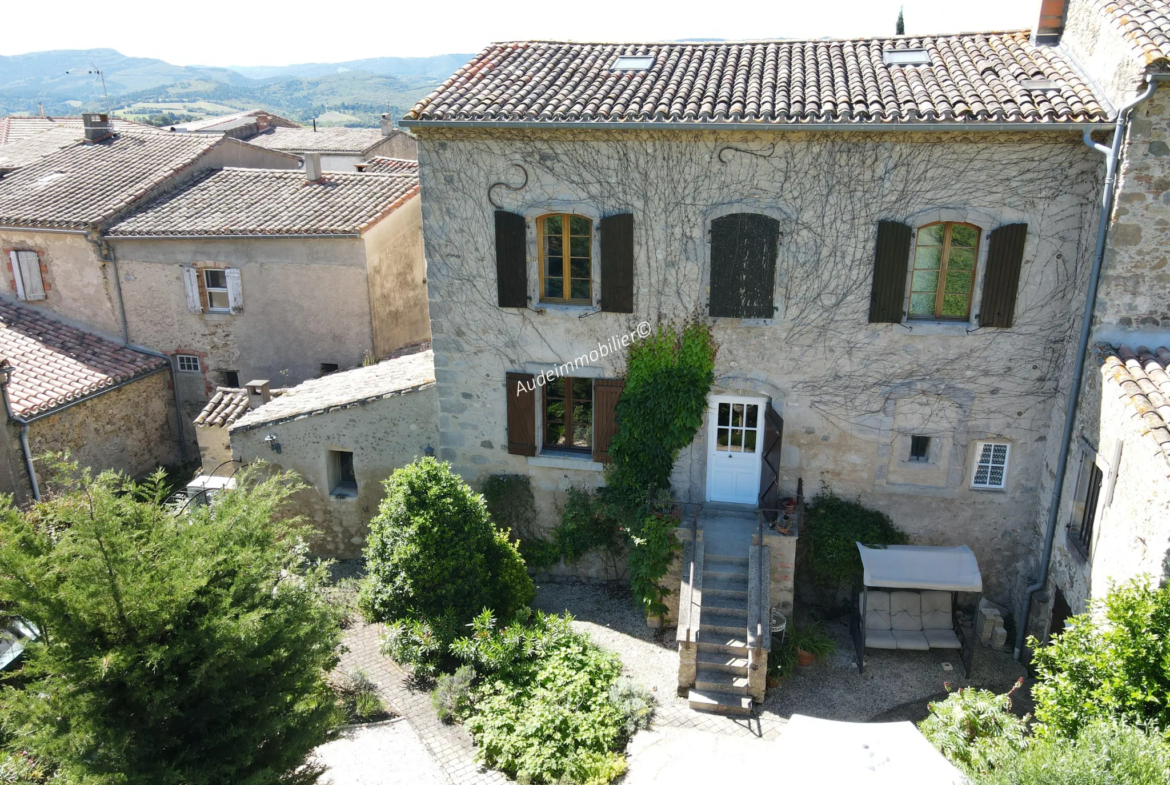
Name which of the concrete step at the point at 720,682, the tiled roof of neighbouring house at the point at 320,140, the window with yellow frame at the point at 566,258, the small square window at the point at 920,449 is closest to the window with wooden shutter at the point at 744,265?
the window with yellow frame at the point at 566,258

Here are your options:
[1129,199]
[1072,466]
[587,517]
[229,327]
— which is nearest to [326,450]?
[587,517]

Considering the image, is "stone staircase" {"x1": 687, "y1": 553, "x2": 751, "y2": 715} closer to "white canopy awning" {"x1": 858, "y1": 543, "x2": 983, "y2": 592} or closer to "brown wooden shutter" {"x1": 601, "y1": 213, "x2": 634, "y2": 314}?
"white canopy awning" {"x1": 858, "y1": 543, "x2": 983, "y2": 592}

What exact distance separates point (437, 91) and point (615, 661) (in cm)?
927

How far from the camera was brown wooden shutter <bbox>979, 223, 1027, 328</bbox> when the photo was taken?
11.3m

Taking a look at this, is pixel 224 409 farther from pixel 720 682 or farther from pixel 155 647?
pixel 720 682

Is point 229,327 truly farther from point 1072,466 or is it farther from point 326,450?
point 1072,466

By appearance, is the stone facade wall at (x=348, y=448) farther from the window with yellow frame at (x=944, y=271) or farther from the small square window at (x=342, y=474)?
the window with yellow frame at (x=944, y=271)

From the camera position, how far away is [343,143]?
3644 cm

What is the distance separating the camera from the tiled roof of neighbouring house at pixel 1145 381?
349 inches

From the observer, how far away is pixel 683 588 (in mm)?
11953

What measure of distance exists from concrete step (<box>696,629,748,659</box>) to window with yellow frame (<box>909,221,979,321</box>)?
17.9 ft

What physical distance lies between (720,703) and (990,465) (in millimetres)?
5716

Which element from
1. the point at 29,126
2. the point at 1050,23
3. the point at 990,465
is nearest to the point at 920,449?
the point at 990,465

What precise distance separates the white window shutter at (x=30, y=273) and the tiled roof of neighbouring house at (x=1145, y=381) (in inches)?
906
